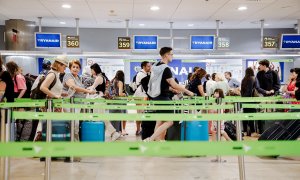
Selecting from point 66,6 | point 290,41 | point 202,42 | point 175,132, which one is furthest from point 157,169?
point 290,41

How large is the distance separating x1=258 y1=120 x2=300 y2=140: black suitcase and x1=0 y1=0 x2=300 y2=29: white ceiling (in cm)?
563

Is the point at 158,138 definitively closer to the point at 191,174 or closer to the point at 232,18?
the point at 191,174

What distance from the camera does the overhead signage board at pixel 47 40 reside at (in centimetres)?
1334

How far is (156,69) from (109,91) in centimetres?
257

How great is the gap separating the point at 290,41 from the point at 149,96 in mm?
9869

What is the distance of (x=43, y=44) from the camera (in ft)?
44.0

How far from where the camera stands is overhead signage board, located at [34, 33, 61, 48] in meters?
13.3

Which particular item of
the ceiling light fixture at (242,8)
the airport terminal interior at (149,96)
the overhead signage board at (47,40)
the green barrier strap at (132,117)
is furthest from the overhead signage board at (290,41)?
the green barrier strap at (132,117)

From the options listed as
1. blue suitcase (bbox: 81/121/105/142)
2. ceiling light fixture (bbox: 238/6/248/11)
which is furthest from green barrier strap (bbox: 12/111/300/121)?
ceiling light fixture (bbox: 238/6/248/11)

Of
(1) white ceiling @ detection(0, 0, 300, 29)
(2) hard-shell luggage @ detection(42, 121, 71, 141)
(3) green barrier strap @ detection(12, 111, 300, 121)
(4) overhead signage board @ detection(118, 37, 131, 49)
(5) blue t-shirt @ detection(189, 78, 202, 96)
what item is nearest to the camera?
(3) green barrier strap @ detection(12, 111, 300, 121)

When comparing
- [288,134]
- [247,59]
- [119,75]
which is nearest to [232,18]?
[247,59]

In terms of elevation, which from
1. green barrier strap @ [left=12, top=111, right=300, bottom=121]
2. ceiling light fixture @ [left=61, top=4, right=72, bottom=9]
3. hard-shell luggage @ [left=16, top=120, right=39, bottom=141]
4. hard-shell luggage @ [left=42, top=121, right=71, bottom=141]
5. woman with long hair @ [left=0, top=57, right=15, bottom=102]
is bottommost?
hard-shell luggage @ [left=16, top=120, right=39, bottom=141]

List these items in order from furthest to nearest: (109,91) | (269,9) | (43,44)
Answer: (43,44) → (269,9) → (109,91)

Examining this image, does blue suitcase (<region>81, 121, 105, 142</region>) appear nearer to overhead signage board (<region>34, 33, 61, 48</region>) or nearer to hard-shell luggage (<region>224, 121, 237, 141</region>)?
hard-shell luggage (<region>224, 121, 237, 141</region>)
